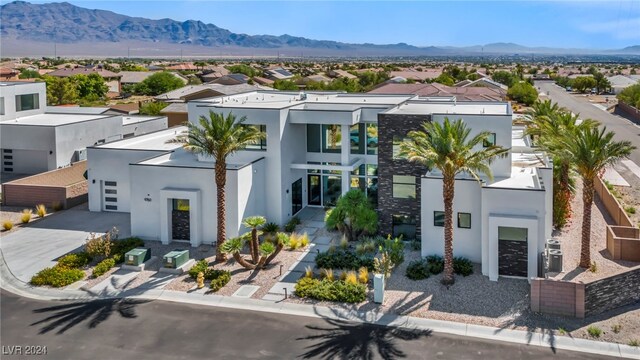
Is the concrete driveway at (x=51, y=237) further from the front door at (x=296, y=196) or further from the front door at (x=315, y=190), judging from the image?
the front door at (x=315, y=190)

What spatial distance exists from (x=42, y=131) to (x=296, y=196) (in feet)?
62.0

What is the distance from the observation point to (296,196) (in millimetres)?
30891

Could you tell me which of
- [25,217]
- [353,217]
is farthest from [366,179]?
[25,217]

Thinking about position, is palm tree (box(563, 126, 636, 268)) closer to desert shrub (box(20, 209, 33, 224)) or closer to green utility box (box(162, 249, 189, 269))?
green utility box (box(162, 249, 189, 269))

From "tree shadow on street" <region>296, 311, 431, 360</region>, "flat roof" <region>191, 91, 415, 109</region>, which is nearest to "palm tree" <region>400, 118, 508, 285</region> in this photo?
"tree shadow on street" <region>296, 311, 431, 360</region>

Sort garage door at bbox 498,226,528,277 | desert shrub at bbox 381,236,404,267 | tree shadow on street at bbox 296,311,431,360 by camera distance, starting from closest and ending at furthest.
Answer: tree shadow on street at bbox 296,311,431,360
garage door at bbox 498,226,528,277
desert shrub at bbox 381,236,404,267

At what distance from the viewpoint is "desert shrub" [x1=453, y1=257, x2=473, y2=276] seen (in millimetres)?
21984

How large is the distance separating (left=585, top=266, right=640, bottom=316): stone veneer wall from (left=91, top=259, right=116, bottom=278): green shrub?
17.6 metres

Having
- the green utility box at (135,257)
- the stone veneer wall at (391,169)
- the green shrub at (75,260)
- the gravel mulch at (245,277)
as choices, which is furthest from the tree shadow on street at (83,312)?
the stone veneer wall at (391,169)

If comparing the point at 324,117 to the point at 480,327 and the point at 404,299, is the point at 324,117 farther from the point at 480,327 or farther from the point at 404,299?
the point at 480,327

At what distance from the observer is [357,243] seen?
26.2 m

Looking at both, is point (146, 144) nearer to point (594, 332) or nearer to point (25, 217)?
point (25, 217)

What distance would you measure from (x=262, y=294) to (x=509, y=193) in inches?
390

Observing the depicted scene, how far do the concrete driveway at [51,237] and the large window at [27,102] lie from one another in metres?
15.4
